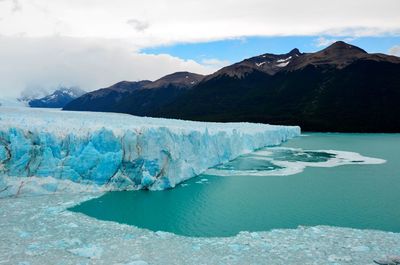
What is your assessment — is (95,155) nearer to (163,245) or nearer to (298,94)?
(163,245)

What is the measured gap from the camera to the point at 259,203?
13711mm

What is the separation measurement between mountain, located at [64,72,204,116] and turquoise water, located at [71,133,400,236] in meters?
89.4

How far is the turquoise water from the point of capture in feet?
37.2

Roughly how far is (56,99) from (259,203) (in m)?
188

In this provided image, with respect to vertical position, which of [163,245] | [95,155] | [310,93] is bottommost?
[163,245]

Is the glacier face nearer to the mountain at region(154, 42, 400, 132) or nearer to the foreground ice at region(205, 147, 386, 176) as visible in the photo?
the foreground ice at region(205, 147, 386, 176)

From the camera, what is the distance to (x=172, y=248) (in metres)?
9.19

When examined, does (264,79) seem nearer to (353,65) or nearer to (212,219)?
(353,65)

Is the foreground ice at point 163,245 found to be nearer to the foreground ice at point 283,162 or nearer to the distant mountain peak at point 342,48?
the foreground ice at point 283,162

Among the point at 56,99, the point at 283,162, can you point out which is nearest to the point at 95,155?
the point at 283,162

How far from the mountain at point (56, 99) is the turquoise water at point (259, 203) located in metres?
176

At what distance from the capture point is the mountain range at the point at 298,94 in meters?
63.8

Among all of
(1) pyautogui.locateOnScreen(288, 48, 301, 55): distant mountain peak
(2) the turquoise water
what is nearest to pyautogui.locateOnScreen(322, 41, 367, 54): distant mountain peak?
(1) pyautogui.locateOnScreen(288, 48, 301, 55): distant mountain peak

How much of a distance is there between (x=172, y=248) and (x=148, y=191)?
20.6 feet
